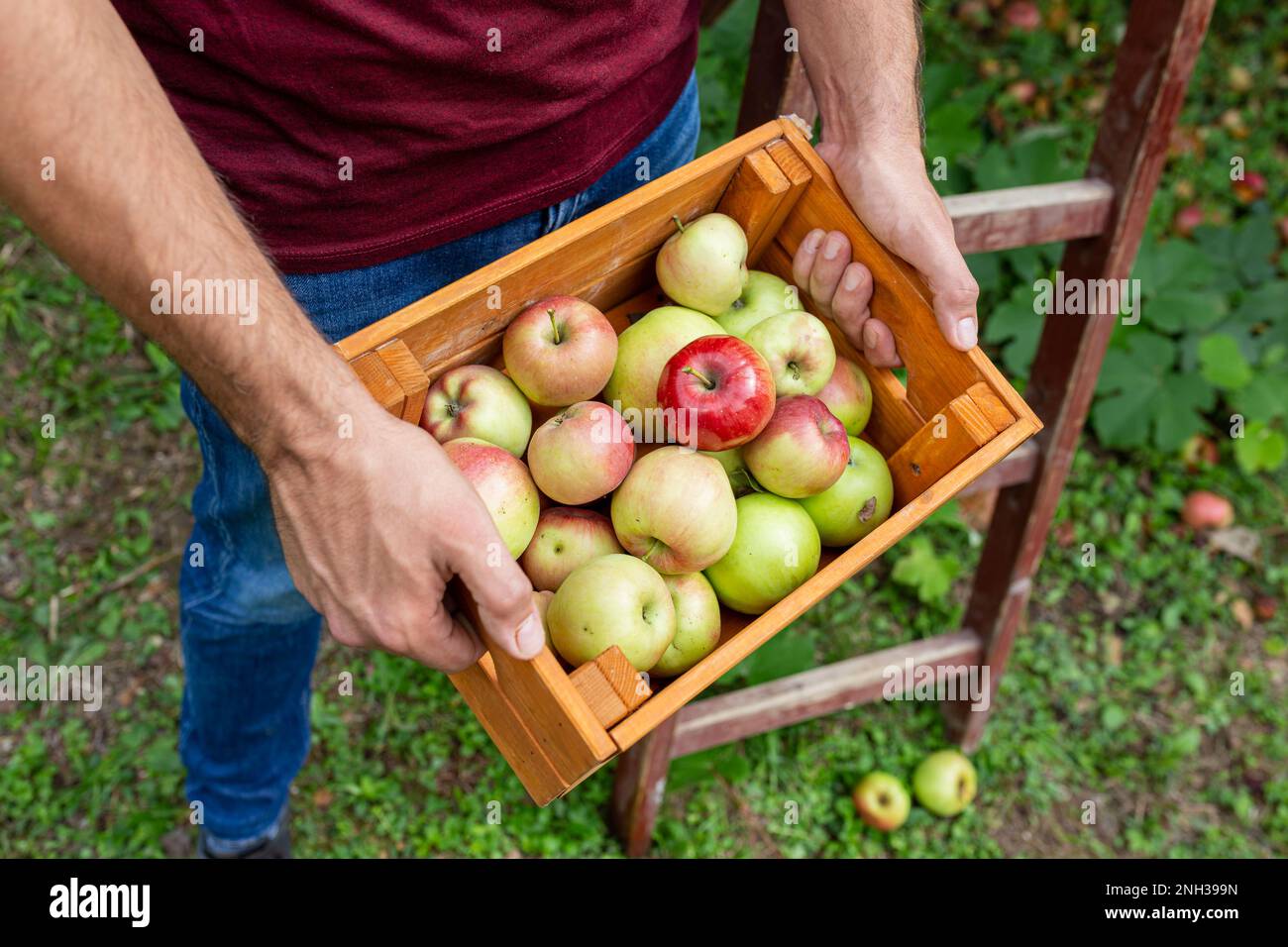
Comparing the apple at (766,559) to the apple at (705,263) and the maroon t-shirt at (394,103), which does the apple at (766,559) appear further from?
the maroon t-shirt at (394,103)

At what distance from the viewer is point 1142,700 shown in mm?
3031

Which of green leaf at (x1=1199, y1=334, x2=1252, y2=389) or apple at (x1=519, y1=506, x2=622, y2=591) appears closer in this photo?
apple at (x1=519, y1=506, x2=622, y2=591)

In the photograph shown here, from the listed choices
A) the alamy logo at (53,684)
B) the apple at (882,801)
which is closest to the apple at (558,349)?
the apple at (882,801)

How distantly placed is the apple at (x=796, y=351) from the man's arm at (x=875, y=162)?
3.0 inches

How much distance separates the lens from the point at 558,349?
1.40 meters

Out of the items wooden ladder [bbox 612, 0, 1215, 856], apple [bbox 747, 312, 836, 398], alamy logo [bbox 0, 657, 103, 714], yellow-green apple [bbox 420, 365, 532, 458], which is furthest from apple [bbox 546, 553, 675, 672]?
alamy logo [bbox 0, 657, 103, 714]

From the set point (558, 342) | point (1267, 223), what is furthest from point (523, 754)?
point (1267, 223)

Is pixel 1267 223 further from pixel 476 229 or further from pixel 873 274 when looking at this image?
pixel 476 229

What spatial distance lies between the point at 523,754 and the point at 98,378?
235 centimetres

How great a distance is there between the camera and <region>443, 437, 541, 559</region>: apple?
1.32 meters

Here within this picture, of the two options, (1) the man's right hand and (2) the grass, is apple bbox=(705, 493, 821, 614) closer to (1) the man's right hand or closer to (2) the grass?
(1) the man's right hand

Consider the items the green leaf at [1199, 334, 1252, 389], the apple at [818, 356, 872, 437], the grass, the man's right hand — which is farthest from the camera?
the green leaf at [1199, 334, 1252, 389]

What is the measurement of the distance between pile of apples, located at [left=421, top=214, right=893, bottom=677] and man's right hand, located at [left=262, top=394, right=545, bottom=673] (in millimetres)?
169

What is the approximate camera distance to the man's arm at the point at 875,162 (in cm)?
146
